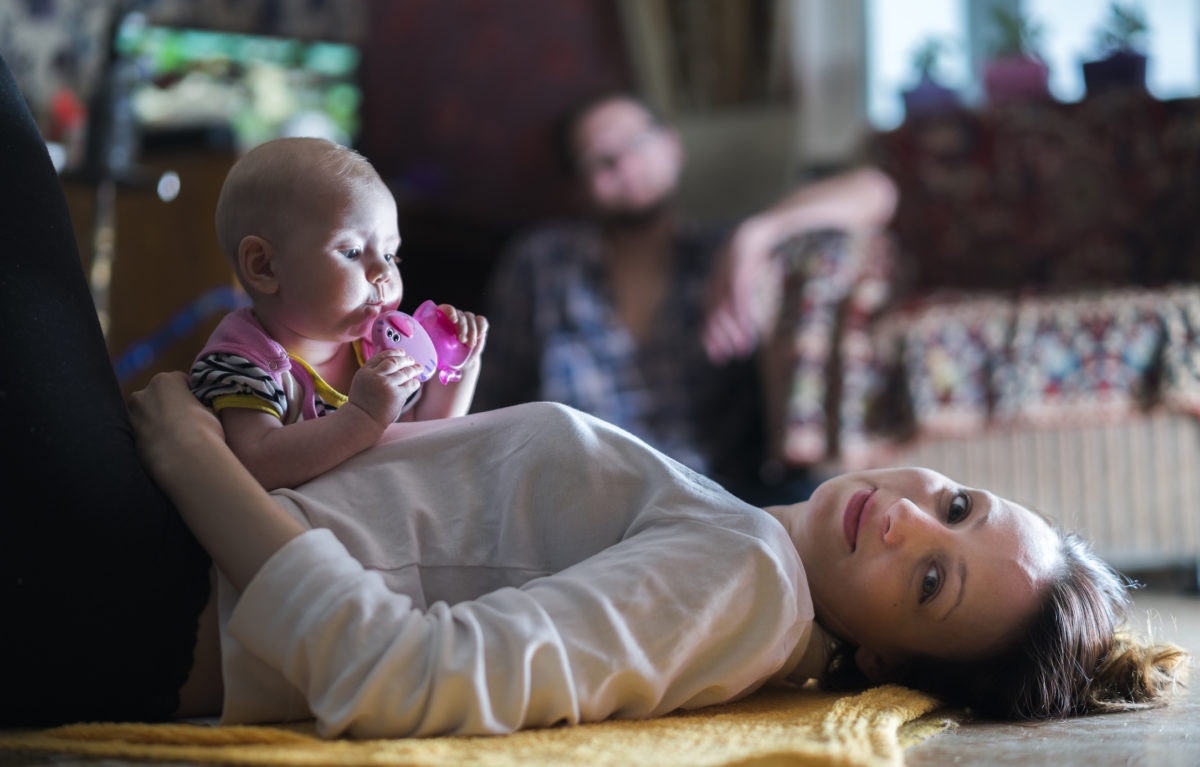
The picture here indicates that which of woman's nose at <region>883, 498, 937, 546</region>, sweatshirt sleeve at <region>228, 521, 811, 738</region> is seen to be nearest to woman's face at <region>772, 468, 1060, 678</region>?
woman's nose at <region>883, 498, 937, 546</region>

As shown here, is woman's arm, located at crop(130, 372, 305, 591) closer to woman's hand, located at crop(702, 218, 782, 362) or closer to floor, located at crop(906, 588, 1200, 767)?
floor, located at crop(906, 588, 1200, 767)

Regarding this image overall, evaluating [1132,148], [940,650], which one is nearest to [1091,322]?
[1132,148]

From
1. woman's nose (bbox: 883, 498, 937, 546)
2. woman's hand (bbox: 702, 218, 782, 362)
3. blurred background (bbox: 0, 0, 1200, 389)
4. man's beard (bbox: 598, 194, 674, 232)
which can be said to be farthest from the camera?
blurred background (bbox: 0, 0, 1200, 389)

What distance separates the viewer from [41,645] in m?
0.77

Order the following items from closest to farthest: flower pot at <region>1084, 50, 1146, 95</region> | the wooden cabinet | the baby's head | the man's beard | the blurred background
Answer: the baby's head
the wooden cabinet
the man's beard
flower pot at <region>1084, 50, 1146, 95</region>
the blurred background

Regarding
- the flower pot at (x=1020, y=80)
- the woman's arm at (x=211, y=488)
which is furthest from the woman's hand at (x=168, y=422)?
the flower pot at (x=1020, y=80)

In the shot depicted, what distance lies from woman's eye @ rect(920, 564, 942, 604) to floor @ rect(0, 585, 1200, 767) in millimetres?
109

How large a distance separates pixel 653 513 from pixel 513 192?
9.04 feet

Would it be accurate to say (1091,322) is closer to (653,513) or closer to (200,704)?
(653,513)

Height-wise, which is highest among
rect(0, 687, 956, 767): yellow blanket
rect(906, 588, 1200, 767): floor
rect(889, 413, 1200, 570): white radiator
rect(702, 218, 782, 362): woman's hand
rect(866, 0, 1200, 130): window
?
rect(866, 0, 1200, 130): window

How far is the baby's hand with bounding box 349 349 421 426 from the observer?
0.80 m

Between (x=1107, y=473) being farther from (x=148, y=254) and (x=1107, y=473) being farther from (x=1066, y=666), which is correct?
(x=148, y=254)

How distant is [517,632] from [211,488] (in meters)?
0.23

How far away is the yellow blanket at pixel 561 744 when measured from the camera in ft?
2.29
